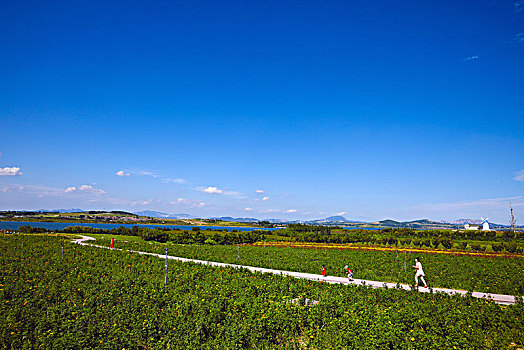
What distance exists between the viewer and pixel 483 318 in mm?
9758

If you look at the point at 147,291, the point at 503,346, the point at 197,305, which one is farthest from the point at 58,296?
the point at 503,346

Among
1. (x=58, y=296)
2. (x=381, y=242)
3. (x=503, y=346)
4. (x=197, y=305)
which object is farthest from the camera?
(x=381, y=242)

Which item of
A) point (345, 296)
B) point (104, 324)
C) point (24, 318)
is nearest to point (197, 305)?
point (104, 324)

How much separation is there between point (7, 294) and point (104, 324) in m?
6.00

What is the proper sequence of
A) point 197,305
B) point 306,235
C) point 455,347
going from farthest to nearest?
point 306,235 → point 197,305 → point 455,347

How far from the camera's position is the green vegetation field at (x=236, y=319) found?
783cm

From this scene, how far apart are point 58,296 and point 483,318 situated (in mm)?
15103

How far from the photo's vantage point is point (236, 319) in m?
9.23

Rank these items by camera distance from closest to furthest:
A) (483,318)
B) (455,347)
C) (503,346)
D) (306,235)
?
(455,347) → (503,346) → (483,318) → (306,235)

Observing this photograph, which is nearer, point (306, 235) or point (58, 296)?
point (58, 296)

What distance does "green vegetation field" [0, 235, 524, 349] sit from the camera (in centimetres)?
783

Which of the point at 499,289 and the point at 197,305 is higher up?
the point at 197,305

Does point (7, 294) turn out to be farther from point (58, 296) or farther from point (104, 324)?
point (104, 324)

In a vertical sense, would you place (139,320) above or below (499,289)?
above
